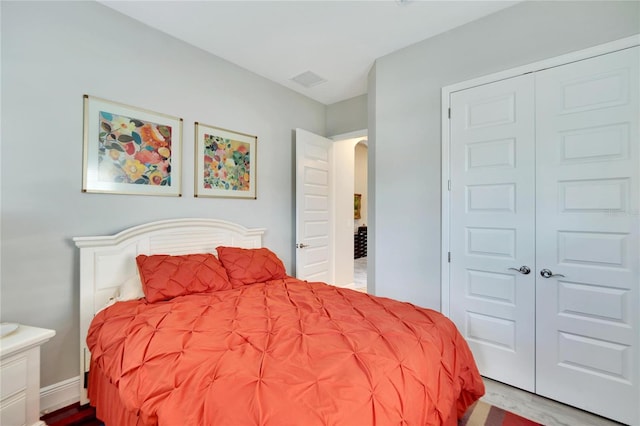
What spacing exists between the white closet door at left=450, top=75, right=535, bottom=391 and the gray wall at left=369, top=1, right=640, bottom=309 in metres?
0.17

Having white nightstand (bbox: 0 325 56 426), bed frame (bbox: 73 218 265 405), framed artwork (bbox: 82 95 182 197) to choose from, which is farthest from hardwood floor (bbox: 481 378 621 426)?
framed artwork (bbox: 82 95 182 197)

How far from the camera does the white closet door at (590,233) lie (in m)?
1.81

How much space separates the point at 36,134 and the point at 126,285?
115 cm

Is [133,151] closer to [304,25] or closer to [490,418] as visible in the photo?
[304,25]

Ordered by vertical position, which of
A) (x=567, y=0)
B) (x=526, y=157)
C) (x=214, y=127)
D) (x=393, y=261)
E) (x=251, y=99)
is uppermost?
(x=567, y=0)

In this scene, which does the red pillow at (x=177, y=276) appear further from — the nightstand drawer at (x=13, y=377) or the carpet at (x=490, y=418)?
the carpet at (x=490, y=418)

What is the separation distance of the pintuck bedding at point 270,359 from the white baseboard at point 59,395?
0.89 feet

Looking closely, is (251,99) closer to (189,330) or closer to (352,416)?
(189,330)

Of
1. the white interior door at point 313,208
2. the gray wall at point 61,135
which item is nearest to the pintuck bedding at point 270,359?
the gray wall at point 61,135

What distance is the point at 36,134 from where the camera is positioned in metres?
1.91

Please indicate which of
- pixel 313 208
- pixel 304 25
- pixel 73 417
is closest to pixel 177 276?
pixel 73 417

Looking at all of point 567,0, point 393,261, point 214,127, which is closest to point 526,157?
point 567,0

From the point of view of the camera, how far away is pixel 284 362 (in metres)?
1.15

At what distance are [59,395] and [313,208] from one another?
279 centimetres
